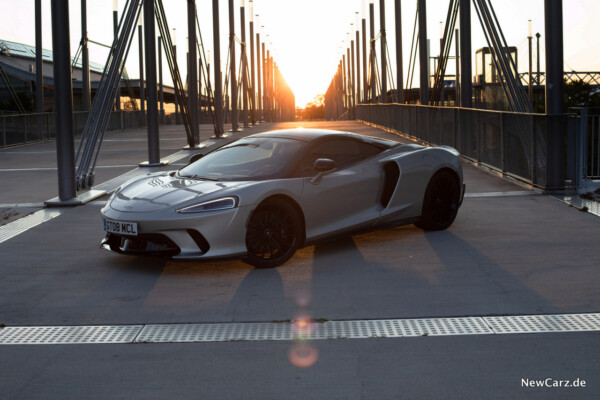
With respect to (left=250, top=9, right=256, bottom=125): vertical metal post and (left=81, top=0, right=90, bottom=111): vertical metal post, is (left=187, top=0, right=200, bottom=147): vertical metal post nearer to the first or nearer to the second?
(left=81, top=0, right=90, bottom=111): vertical metal post

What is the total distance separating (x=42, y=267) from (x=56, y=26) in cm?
563

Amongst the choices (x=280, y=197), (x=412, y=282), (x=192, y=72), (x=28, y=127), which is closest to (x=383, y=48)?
(x=192, y=72)

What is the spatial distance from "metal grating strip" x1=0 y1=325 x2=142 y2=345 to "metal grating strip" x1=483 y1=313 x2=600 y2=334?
7.46 ft

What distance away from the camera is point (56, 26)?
11914 mm

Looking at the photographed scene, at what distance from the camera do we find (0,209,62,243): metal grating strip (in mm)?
9216

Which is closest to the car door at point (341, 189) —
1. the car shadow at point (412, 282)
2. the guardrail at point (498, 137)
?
the car shadow at point (412, 282)

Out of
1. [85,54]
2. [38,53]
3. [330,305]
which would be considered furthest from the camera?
[85,54]

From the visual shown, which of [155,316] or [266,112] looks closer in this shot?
[155,316]

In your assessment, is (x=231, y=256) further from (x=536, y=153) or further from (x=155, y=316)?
(x=536, y=153)

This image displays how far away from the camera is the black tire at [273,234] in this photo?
22.9 ft

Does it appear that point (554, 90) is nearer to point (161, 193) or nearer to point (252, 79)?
point (161, 193)

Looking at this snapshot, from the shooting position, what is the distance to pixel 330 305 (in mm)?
5809

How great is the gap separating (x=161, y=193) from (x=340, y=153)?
1.85m

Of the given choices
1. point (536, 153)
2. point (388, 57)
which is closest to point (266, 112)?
point (388, 57)
